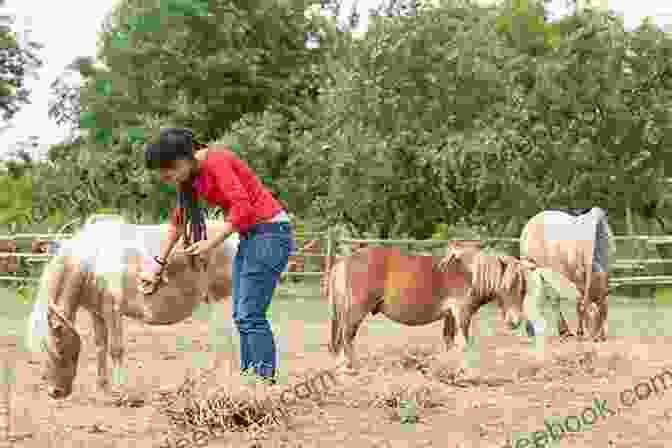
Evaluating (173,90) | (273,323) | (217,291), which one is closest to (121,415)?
(217,291)

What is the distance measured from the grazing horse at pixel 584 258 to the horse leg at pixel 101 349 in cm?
545

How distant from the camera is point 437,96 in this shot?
681 inches

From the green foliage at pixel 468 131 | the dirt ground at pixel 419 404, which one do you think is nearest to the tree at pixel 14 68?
the green foliage at pixel 468 131

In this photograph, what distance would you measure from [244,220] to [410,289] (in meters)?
2.49

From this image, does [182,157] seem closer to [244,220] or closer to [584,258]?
[244,220]

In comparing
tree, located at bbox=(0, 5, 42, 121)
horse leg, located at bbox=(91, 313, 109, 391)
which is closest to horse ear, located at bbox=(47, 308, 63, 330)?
horse leg, located at bbox=(91, 313, 109, 391)

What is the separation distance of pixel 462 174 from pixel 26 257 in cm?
782

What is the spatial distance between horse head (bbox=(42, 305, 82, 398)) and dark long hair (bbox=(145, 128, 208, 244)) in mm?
910

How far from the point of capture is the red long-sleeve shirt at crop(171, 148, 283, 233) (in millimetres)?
4516

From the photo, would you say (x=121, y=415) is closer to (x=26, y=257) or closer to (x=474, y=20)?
(x=26, y=257)

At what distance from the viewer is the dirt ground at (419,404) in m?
4.50

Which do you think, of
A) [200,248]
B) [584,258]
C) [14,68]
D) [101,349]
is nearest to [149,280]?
[200,248]

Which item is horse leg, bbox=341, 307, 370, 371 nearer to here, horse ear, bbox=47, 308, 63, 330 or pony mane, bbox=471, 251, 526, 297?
pony mane, bbox=471, 251, 526, 297

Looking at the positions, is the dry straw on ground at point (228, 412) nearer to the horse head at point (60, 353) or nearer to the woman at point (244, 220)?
the woman at point (244, 220)
